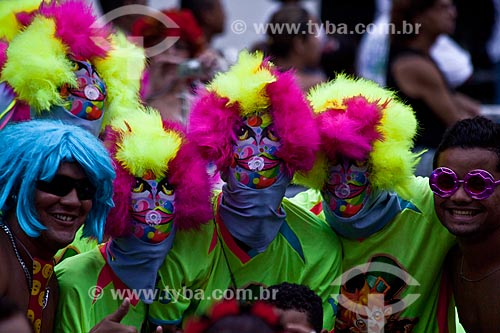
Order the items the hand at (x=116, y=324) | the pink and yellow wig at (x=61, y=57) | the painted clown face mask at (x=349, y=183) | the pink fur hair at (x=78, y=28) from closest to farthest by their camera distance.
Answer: the hand at (x=116, y=324), the painted clown face mask at (x=349, y=183), the pink and yellow wig at (x=61, y=57), the pink fur hair at (x=78, y=28)

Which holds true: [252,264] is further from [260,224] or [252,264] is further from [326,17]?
[326,17]

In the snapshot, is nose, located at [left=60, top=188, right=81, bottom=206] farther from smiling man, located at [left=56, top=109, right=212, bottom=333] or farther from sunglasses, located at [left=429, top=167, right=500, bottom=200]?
sunglasses, located at [left=429, top=167, right=500, bottom=200]

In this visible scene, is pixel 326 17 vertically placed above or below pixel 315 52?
above

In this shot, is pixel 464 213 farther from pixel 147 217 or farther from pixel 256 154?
pixel 147 217

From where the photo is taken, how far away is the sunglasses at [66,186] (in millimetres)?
3959

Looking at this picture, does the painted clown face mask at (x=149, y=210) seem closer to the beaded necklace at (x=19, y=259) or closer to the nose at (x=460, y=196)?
the beaded necklace at (x=19, y=259)

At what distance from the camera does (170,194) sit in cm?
417

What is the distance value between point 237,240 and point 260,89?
1.93 feet

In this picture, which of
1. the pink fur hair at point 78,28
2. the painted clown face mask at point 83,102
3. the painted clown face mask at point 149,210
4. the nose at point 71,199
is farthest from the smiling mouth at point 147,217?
the pink fur hair at point 78,28

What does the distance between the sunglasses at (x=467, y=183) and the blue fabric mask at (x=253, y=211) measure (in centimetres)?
57

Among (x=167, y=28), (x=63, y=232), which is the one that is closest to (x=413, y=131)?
(x=63, y=232)

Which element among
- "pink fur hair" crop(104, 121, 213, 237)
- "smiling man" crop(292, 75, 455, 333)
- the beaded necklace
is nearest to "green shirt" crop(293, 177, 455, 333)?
"smiling man" crop(292, 75, 455, 333)


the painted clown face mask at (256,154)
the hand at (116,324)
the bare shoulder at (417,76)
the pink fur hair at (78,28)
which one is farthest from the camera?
the bare shoulder at (417,76)

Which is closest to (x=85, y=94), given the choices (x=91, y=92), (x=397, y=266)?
(x=91, y=92)
